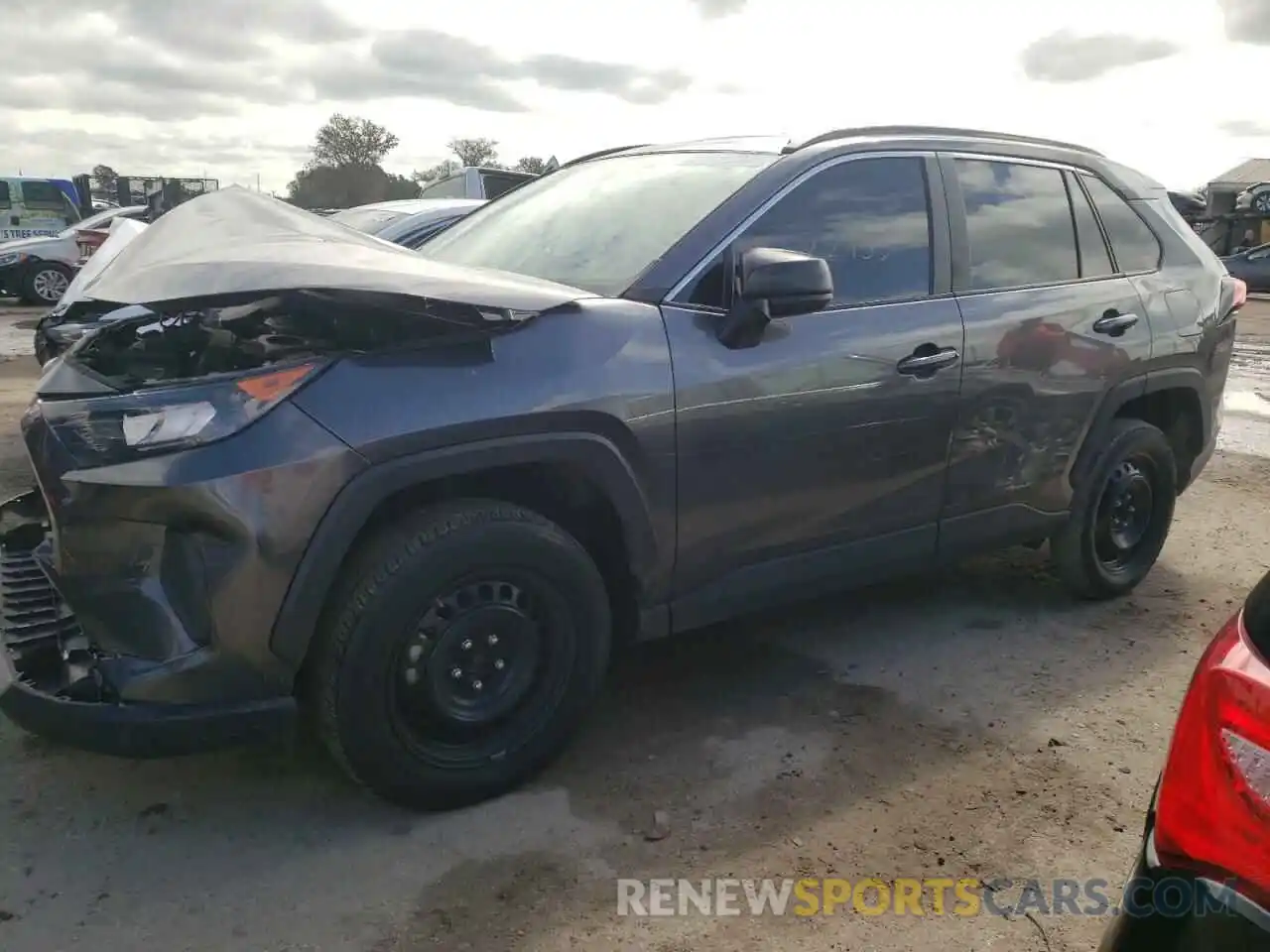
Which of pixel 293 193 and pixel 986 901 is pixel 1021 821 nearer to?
pixel 986 901

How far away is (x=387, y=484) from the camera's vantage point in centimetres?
254

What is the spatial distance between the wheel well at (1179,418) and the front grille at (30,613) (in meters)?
4.05

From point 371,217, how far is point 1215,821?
8.91 m

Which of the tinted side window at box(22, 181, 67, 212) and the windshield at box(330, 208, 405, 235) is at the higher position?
the tinted side window at box(22, 181, 67, 212)

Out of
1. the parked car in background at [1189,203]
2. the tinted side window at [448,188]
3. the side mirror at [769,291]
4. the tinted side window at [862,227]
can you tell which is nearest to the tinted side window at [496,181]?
the tinted side window at [448,188]

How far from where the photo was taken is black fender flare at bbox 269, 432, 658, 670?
2477 millimetres

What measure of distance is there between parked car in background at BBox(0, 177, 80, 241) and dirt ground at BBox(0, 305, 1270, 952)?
67.4 feet

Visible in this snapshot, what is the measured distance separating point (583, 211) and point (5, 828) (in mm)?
2530

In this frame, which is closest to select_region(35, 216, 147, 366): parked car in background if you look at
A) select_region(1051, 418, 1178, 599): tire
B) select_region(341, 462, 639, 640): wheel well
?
select_region(341, 462, 639, 640): wheel well

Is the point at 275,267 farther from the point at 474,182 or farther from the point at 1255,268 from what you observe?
the point at 1255,268

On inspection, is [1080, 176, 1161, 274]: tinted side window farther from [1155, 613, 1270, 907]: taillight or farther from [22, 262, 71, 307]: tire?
[22, 262, 71, 307]: tire

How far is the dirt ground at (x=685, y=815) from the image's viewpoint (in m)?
2.47

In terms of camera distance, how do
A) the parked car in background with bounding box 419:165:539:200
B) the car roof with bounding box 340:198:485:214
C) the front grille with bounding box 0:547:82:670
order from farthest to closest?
the parked car in background with bounding box 419:165:539:200 → the car roof with bounding box 340:198:485:214 → the front grille with bounding box 0:547:82:670

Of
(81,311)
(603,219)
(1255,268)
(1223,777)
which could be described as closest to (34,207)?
(81,311)
